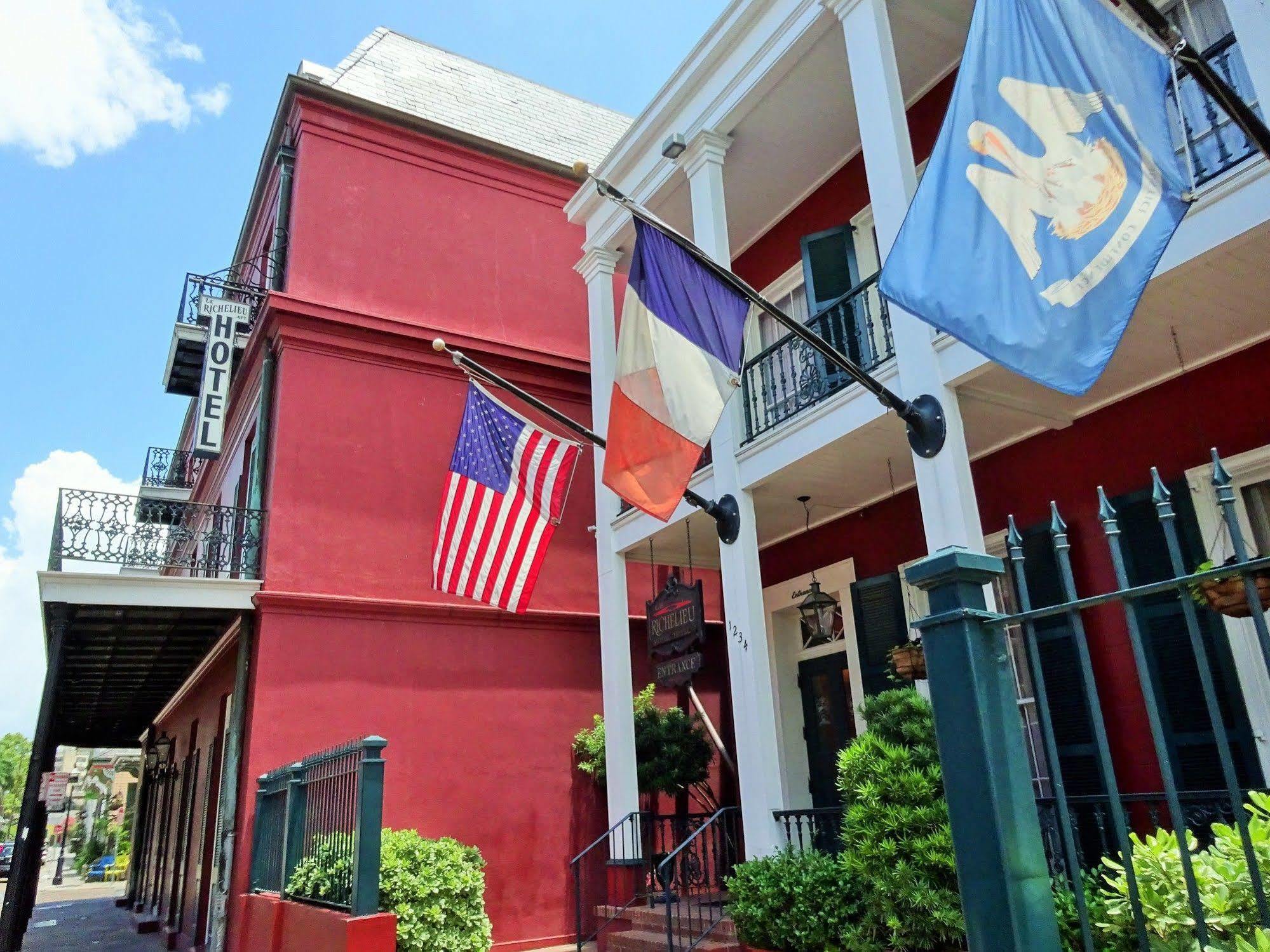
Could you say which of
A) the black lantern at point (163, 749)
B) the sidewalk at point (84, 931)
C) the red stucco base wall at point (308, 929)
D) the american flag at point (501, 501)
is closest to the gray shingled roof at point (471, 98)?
the american flag at point (501, 501)

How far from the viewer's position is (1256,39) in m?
5.29

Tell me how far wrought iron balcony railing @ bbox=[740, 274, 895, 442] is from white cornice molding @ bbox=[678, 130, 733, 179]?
6.68ft

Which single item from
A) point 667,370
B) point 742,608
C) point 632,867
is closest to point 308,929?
point 632,867

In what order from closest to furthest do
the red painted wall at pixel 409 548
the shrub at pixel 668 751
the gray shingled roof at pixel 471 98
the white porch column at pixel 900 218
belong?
the white porch column at pixel 900 218, the shrub at pixel 668 751, the red painted wall at pixel 409 548, the gray shingled roof at pixel 471 98

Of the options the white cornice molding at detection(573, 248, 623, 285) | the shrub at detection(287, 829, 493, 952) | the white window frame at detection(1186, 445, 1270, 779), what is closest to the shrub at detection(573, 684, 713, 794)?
the shrub at detection(287, 829, 493, 952)

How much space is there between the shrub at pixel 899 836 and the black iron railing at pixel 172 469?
1696cm

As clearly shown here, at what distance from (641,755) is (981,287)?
824cm

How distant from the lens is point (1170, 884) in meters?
3.00

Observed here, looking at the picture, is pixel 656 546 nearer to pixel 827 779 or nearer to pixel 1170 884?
pixel 827 779

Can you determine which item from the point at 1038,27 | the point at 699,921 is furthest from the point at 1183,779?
the point at 1038,27

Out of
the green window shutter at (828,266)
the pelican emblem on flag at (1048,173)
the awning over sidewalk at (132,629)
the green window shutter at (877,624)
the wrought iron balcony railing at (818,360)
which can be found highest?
the green window shutter at (828,266)

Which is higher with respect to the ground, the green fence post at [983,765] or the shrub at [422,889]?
the green fence post at [983,765]

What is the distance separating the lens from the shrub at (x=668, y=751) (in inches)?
A: 415

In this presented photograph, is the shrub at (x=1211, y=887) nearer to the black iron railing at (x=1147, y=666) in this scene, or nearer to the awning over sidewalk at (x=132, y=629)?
the black iron railing at (x=1147, y=666)
